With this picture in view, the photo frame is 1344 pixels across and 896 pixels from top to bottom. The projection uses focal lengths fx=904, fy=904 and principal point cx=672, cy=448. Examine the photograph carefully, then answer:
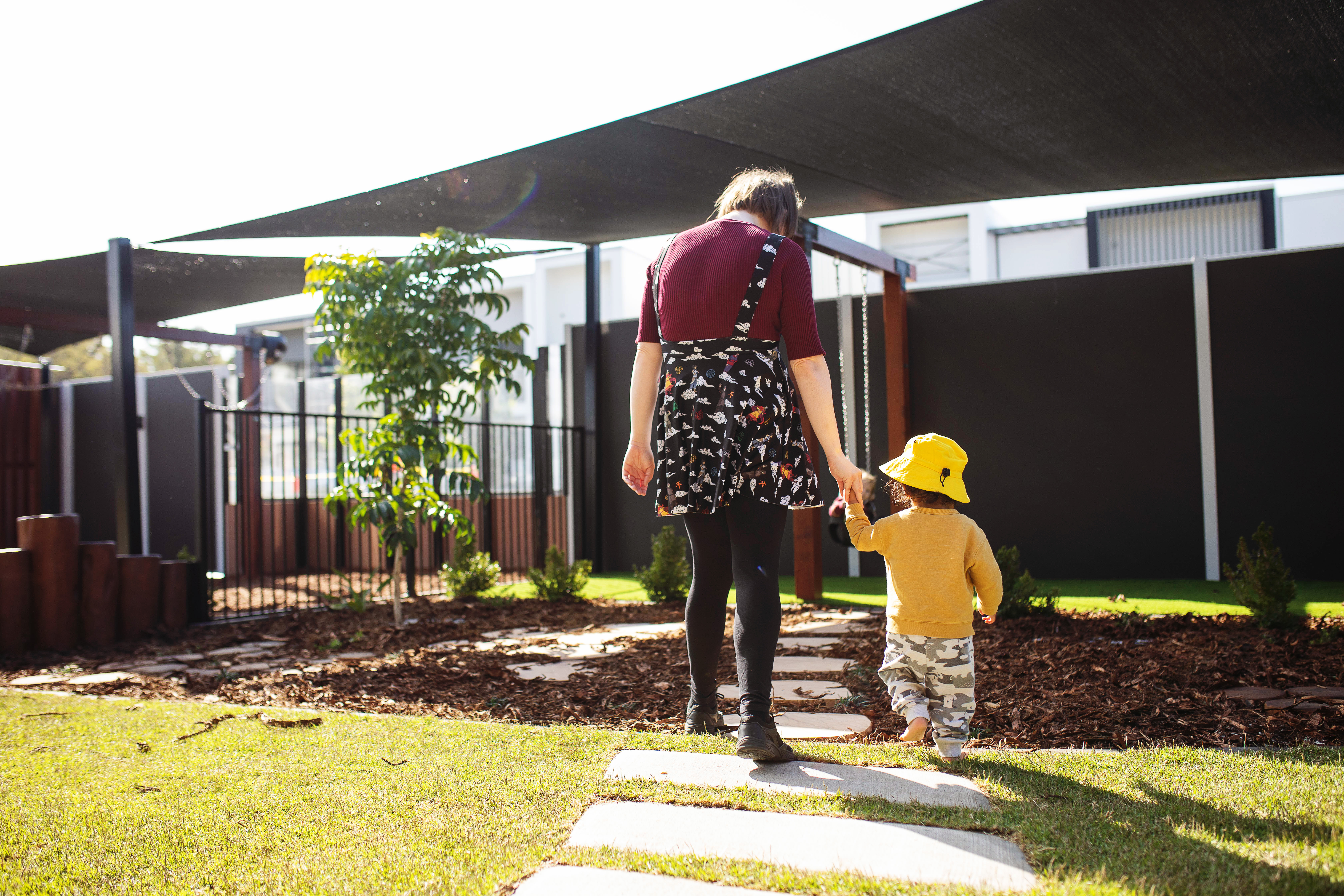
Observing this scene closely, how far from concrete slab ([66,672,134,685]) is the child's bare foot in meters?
3.37

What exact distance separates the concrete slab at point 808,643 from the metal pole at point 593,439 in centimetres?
440

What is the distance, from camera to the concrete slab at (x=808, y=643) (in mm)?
4215

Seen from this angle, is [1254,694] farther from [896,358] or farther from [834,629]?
[896,358]

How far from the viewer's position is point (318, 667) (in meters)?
4.09

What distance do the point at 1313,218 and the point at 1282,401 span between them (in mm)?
11157

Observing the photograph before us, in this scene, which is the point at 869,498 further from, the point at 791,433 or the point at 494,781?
the point at 494,781

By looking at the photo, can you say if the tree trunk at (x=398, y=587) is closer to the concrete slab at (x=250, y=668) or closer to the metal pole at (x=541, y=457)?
the concrete slab at (x=250, y=668)

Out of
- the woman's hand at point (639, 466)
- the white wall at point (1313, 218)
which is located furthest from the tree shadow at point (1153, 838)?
the white wall at point (1313, 218)

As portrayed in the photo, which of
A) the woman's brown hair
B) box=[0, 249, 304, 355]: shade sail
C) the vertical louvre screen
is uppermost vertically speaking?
the vertical louvre screen

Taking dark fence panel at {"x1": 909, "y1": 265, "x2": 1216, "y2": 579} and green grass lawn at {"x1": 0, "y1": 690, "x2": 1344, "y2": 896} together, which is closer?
green grass lawn at {"x1": 0, "y1": 690, "x2": 1344, "y2": 896}

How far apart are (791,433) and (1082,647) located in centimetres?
229

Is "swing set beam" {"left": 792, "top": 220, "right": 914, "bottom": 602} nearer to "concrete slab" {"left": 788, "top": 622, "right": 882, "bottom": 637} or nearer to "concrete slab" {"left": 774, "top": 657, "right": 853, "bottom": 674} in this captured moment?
"concrete slab" {"left": 788, "top": 622, "right": 882, "bottom": 637}

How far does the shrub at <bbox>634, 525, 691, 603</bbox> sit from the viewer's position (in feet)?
20.3

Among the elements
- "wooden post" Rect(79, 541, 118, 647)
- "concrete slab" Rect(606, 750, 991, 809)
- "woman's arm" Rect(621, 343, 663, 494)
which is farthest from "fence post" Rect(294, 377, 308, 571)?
"concrete slab" Rect(606, 750, 991, 809)
